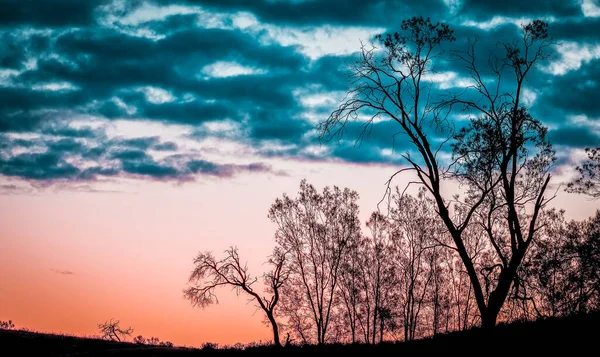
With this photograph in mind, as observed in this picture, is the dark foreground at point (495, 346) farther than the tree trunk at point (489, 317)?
No

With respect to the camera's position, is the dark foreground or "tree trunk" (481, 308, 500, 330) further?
"tree trunk" (481, 308, 500, 330)

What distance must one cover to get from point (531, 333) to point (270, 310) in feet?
123

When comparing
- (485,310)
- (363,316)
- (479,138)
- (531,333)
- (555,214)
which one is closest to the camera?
(531,333)

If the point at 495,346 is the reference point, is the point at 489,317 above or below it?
above

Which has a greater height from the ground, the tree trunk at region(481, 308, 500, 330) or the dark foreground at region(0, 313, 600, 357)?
the tree trunk at region(481, 308, 500, 330)

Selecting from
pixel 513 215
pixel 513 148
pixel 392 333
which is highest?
pixel 513 148

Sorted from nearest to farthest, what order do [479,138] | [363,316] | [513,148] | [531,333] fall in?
1. [531,333]
2. [513,148]
3. [479,138]
4. [363,316]

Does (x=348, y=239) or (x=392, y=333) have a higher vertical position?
(x=348, y=239)

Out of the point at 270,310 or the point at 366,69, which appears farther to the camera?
the point at 270,310

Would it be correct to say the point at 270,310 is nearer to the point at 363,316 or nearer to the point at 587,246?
the point at 363,316

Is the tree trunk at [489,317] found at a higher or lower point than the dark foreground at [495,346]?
higher

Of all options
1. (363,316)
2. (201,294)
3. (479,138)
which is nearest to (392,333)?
(363,316)

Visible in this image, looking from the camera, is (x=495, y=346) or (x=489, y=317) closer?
(x=495, y=346)

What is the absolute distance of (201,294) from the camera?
164ft
